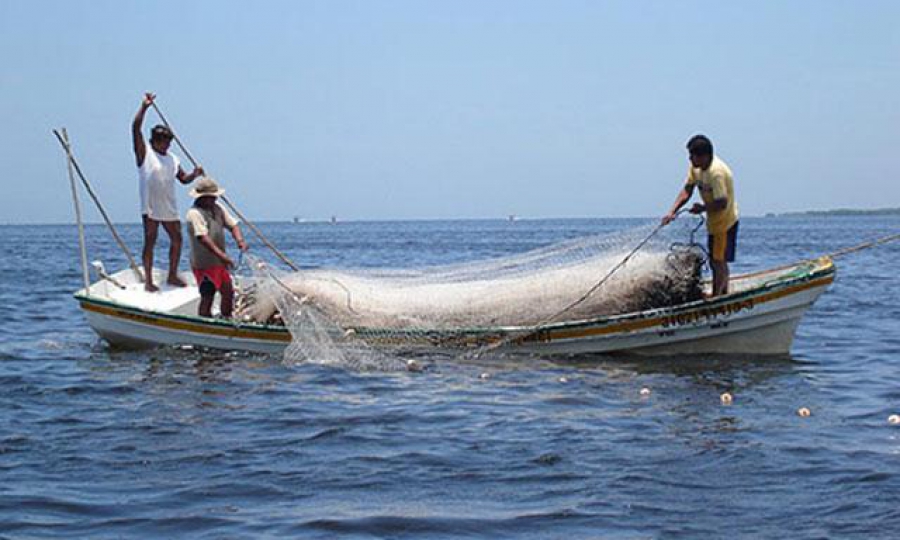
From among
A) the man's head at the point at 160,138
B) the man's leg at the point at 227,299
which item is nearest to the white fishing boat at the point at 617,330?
the man's leg at the point at 227,299

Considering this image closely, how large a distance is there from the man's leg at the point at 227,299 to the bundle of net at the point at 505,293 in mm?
227

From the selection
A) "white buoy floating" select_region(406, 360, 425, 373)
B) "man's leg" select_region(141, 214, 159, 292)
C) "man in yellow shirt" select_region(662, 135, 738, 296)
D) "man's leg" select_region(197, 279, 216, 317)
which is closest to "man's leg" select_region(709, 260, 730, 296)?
"man in yellow shirt" select_region(662, 135, 738, 296)

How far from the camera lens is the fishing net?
37.1 ft

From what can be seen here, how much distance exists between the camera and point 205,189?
37.2 ft

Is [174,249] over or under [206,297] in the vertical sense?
over

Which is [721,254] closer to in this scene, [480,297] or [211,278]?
[480,297]

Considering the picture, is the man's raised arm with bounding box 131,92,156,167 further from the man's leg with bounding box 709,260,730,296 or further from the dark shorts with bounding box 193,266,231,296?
the man's leg with bounding box 709,260,730,296

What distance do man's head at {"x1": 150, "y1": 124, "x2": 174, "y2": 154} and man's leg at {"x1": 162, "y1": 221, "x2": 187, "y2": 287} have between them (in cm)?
76

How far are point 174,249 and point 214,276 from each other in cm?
140

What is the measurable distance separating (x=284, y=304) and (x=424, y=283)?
59.2 inches

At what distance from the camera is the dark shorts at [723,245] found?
10.9m

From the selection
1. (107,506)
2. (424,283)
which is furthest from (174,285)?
(107,506)

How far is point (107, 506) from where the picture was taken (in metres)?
6.48

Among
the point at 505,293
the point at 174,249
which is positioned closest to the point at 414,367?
the point at 505,293
